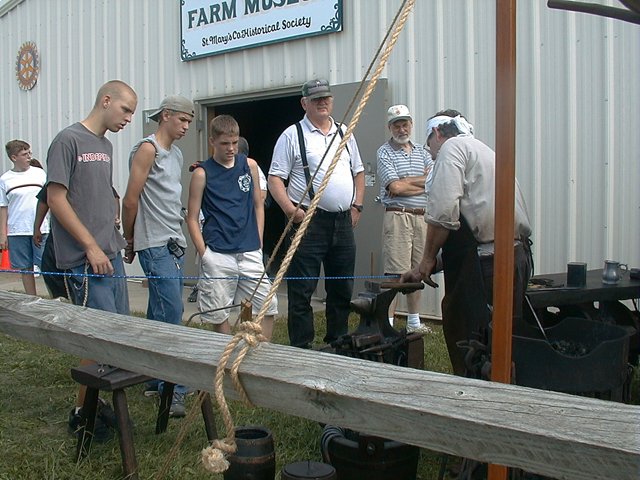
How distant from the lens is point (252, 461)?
8.13 feet

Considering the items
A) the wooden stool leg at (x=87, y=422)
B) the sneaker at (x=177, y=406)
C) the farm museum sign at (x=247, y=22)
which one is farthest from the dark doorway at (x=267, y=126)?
the wooden stool leg at (x=87, y=422)

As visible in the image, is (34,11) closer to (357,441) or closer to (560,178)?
(560,178)

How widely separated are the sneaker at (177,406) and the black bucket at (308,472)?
1.65 meters

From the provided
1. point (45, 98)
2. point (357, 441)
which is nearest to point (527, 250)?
point (357, 441)

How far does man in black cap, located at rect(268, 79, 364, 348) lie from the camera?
493 cm

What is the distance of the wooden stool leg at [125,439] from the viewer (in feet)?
9.96

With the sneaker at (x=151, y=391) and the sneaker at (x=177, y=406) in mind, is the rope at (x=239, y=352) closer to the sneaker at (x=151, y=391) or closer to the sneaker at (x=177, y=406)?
the sneaker at (x=177, y=406)

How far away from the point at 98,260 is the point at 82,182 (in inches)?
15.7

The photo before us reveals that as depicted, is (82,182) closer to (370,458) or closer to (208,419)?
(208,419)

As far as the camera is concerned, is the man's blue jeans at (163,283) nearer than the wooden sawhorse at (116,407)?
No

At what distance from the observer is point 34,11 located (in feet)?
34.6

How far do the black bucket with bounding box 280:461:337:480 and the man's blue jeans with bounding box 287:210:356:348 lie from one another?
238 cm

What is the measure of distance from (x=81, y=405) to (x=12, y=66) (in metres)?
8.63

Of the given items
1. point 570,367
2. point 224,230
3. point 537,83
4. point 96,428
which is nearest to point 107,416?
point 96,428
